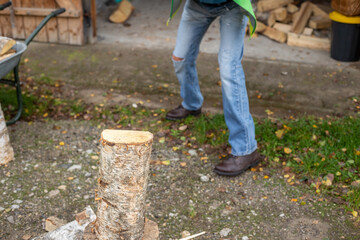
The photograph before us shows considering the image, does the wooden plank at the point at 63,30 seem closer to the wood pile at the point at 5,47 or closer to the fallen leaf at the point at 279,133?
the wood pile at the point at 5,47

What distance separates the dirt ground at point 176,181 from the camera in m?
2.68

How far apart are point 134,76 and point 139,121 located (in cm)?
103

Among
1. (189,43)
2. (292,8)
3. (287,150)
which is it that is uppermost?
(189,43)

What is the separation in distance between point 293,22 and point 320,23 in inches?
14.7

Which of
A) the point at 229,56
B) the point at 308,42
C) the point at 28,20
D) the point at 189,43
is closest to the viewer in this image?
the point at 229,56

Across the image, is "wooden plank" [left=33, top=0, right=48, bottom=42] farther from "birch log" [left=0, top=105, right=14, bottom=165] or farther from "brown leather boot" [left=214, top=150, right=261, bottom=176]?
"brown leather boot" [left=214, top=150, right=261, bottom=176]

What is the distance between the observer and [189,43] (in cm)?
328

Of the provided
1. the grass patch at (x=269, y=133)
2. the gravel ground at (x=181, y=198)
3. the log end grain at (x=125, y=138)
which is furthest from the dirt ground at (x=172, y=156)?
the log end grain at (x=125, y=138)

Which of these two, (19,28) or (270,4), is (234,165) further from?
(19,28)

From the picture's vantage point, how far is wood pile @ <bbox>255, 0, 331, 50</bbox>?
5.82 meters

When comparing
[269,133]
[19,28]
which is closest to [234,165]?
[269,133]

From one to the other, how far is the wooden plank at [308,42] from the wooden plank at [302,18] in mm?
133

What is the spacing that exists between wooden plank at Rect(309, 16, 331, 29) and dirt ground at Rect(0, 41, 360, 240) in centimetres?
141

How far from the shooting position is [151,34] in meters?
6.08
